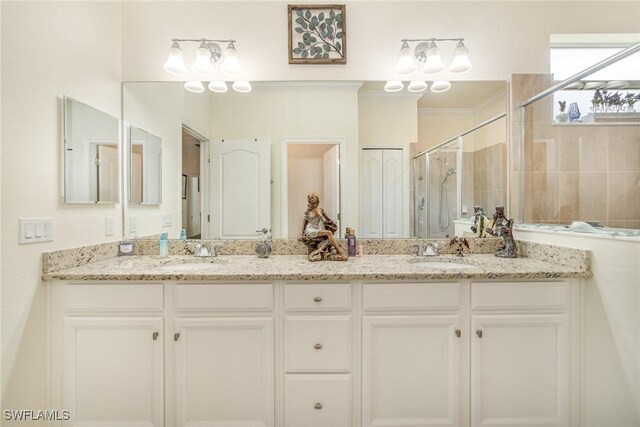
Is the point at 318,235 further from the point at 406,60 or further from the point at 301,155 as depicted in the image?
the point at 406,60

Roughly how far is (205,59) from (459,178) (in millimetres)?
1842

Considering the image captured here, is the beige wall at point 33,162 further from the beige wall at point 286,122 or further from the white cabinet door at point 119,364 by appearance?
the beige wall at point 286,122

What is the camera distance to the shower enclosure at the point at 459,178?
6.73 ft

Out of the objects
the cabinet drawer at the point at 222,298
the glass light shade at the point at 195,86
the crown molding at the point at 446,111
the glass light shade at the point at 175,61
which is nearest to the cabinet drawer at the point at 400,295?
the cabinet drawer at the point at 222,298

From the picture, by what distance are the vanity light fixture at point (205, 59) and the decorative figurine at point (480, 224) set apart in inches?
73.1

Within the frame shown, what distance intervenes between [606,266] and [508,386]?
0.73m

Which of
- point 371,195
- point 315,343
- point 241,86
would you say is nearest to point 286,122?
point 241,86

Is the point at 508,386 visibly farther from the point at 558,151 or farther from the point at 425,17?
the point at 425,17

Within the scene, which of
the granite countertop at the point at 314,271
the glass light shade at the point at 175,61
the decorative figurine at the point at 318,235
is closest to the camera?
the granite countertop at the point at 314,271

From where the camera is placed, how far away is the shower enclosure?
2051 millimetres

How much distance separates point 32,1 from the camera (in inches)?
55.0

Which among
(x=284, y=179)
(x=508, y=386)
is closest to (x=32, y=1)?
(x=284, y=179)

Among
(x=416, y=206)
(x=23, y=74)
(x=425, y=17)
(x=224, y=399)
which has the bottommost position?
(x=224, y=399)

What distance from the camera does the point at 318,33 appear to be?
204cm
